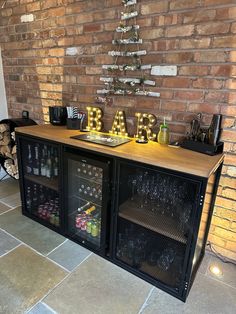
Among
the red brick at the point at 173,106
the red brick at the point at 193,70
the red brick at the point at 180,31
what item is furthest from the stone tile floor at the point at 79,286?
the red brick at the point at 180,31

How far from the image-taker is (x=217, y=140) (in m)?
1.52

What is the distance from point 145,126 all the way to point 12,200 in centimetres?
173

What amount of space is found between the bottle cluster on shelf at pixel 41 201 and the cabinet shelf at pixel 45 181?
10cm

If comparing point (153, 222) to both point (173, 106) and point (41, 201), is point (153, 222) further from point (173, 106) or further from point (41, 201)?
point (41, 201)

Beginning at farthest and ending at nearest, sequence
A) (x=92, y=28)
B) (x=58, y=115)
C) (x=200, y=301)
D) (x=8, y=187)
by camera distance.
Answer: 1. (x=8, y=187)
2. (x=58, y=115)
3. (x=92, y=28)
4. (x=200, y=301)

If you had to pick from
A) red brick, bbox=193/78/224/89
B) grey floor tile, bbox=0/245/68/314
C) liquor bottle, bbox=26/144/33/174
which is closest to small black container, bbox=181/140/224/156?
red brick, bbox=193/78/224/89

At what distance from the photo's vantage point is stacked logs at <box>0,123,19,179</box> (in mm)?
2631

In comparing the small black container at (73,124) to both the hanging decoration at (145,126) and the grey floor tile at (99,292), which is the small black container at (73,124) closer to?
the hanging decoration at (145,126)

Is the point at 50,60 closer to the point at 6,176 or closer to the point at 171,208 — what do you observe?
the point at 6,176

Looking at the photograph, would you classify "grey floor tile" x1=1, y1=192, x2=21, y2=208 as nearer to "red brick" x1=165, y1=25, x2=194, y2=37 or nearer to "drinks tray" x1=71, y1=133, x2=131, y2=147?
"drinks tray" x1=71, y1=133, x2=131, y2=147

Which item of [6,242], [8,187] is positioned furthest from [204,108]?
[8,187]

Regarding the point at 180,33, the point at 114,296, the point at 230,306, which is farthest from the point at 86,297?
the point at 180,33

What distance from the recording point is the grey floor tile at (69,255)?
169cm

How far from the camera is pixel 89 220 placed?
187 cm
